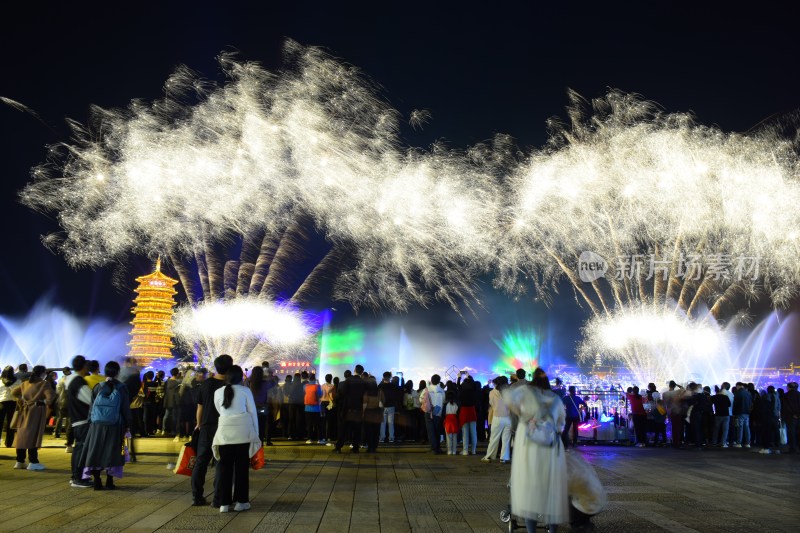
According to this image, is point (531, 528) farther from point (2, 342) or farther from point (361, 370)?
point (2, 342)

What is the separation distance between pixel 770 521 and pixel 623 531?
1.82m

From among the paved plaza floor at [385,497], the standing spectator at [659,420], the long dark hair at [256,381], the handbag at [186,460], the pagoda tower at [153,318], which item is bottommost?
the paved plaza floor at [385,497]

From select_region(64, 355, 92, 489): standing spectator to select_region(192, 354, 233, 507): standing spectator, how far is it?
2.19m

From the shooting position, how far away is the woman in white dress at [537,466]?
6.67 m

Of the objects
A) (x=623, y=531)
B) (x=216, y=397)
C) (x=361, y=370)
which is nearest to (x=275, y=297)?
(x=361, y=370)

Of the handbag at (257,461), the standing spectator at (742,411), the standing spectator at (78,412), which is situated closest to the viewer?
the handbag at (257,461)

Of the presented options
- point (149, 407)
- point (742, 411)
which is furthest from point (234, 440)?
point (742, 411)

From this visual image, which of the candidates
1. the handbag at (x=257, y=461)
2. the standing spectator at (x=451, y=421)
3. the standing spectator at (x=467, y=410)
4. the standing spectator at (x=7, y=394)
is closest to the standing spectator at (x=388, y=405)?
the standing spectator at (x=451, y=421)

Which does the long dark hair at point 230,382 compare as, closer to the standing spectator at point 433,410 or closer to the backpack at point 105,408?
the backpack at point 105,408

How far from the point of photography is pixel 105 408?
9.95 metres

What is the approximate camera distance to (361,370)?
663 inches

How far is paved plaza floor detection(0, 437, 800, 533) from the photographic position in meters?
7.64

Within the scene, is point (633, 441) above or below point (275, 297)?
below

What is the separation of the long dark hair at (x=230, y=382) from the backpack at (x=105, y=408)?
2.29 m
